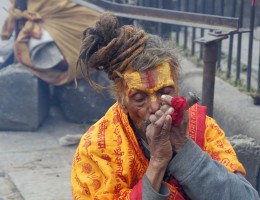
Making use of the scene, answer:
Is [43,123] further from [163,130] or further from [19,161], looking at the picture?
[163,130]

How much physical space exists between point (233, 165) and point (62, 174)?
2673 mm

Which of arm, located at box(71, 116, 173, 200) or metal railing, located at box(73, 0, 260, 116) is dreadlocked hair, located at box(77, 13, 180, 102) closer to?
arm, located at box(71, 116, 173, 200)

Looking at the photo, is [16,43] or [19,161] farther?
[16,43]

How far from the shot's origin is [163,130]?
8.33ft

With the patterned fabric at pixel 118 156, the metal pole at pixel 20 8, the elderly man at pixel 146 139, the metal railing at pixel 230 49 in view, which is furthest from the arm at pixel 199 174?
the metal pole at pixel 20 8

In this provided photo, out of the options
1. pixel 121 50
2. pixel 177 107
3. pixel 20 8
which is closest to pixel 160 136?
pixel 177 107

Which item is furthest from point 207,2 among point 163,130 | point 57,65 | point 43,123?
point 163,130

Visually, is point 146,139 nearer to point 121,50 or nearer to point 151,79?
point 151,79

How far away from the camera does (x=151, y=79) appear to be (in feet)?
8.91

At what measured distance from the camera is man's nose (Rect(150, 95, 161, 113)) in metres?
2.67

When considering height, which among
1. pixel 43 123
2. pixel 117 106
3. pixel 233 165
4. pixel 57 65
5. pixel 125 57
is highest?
pixel 125 57

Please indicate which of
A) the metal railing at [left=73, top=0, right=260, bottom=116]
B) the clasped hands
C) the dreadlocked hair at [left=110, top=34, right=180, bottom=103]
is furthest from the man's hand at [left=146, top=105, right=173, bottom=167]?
the metal railing at [left=73, top=0, right=260, bottom=116]

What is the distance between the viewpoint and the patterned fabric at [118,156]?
280 centimetres

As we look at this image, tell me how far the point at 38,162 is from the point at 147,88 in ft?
10.3
